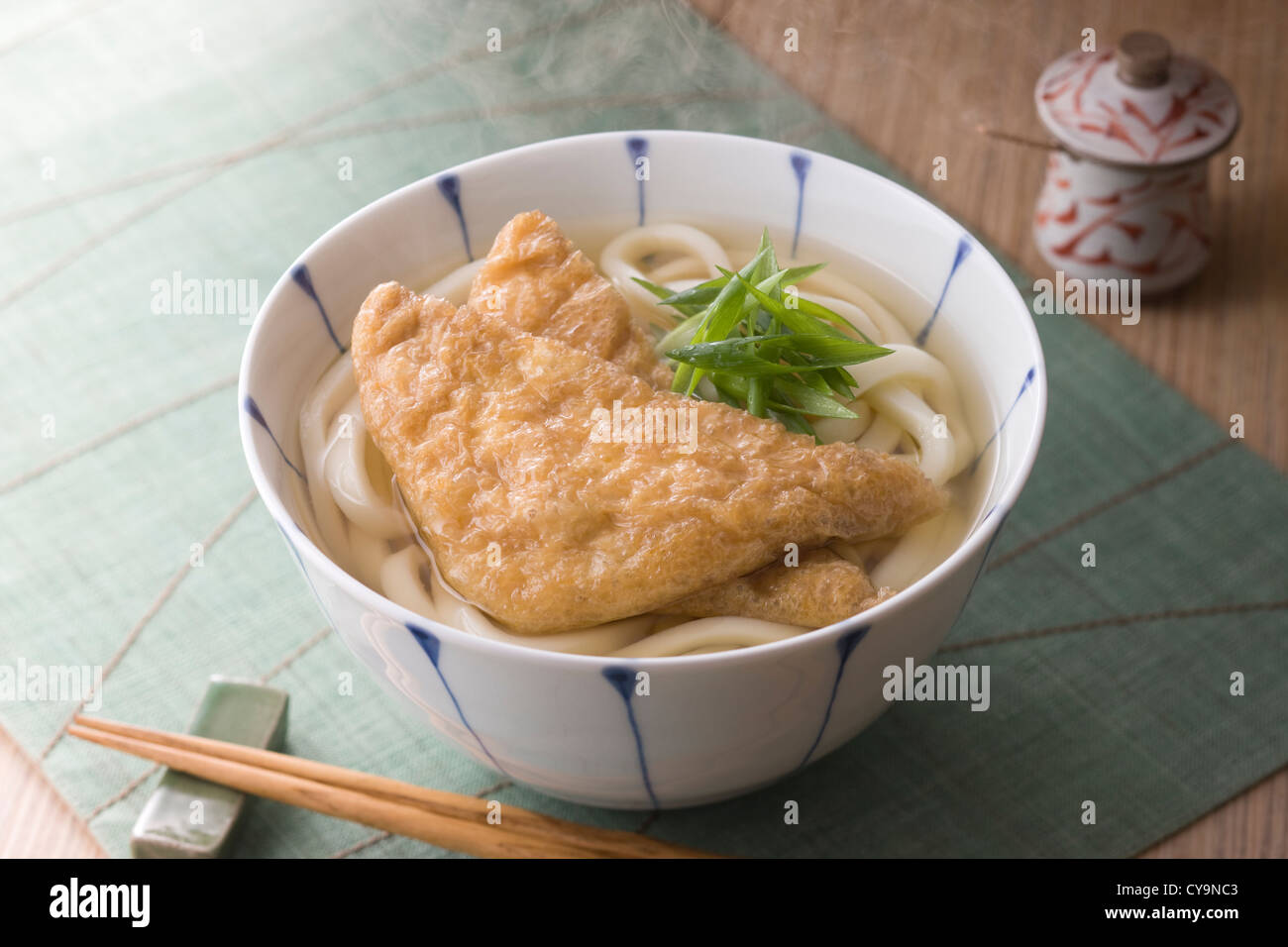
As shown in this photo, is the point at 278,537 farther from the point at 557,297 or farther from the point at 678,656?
the point at 678,656

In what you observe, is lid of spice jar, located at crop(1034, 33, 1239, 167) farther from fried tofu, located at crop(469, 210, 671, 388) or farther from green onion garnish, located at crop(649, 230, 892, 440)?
fried tofu, located at crop(469, 210, 671, 388)

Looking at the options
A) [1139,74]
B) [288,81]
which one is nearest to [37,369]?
[288,81]

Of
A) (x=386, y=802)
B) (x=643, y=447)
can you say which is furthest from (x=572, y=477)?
(x=386, y=802)

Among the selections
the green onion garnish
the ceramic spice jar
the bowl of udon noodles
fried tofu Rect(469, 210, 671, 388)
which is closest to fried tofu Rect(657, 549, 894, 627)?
the bowl of udon noodles

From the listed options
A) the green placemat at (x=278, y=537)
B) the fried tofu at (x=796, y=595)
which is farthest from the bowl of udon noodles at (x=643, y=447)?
the green placemat at (x=278, y=537)

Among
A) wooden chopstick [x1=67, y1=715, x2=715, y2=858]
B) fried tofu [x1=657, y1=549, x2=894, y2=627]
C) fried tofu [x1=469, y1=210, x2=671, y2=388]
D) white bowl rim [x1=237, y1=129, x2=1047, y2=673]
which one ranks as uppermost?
fried tofu [x1=469, y1=210, x2=671, y2=388]

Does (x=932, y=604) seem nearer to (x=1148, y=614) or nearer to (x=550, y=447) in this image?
(x=550, y=447)
